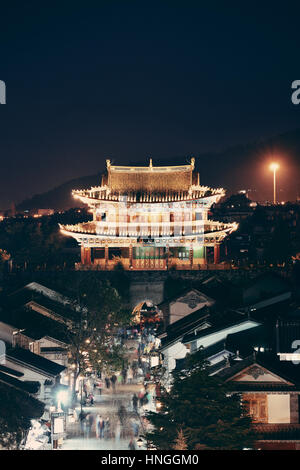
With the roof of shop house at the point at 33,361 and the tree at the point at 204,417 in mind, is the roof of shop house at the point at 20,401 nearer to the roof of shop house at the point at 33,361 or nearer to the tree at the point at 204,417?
the roof of shop house at the point at 33,361

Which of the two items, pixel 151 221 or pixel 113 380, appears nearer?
pixel 113 380

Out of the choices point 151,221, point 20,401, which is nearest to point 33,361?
point 20,401

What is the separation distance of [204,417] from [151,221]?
Result: 148 feet

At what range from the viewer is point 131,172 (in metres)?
75.2

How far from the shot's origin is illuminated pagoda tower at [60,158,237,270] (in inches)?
2768

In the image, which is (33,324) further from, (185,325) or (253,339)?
(253,339)

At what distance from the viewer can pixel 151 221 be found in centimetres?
7256

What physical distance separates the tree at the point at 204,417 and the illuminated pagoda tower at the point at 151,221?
129 ft

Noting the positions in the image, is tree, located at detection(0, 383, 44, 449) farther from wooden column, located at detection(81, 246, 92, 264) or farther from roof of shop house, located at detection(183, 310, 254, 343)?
wooden column, located at detection(81, 246, 92, 264)

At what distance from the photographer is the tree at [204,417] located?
27188 mm

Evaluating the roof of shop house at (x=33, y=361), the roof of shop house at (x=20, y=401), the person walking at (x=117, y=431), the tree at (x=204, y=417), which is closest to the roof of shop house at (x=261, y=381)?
the tree at (x=204, y=417)

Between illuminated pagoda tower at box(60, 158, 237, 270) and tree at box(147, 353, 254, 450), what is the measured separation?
39280 mm
